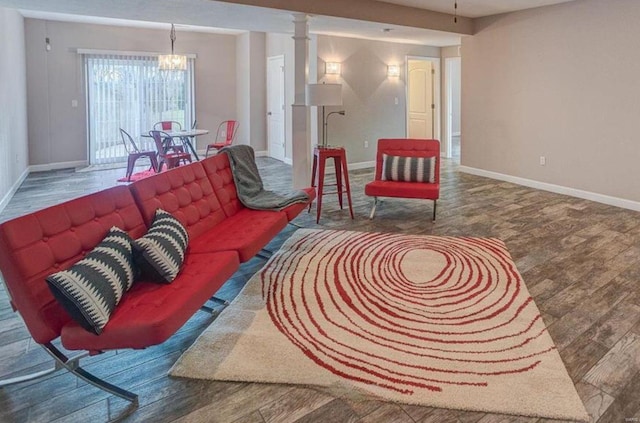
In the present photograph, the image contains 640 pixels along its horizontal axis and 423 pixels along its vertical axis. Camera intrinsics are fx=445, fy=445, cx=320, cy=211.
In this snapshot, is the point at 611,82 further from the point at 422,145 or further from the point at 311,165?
the point at 311,165

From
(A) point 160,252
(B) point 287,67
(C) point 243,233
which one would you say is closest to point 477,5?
(B) point 287,67

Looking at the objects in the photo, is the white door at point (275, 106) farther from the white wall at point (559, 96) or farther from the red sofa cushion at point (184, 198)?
the red sofa cushion at point (184, 198)

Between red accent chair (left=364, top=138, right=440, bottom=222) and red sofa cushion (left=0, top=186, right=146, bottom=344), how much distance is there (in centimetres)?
325

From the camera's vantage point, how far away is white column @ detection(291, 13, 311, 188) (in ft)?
18.4

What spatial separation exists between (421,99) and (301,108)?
15.9 feet

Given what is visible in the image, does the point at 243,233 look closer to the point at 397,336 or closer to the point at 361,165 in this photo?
the point at 397,336

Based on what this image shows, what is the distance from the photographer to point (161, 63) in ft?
26.3

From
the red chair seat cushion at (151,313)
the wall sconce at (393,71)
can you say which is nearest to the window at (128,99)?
the wall sconce at (393,71)

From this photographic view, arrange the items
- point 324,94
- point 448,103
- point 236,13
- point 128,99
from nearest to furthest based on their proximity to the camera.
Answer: point 324,94, point 236,13, point 128,99, point 448,103

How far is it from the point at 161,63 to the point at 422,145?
523cm

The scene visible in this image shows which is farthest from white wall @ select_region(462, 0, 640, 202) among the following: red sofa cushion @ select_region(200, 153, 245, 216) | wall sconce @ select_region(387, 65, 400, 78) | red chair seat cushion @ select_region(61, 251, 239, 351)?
red chair seat cushion @ select_region(61, 251, 239, 351)

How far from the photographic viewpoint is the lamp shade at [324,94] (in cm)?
503

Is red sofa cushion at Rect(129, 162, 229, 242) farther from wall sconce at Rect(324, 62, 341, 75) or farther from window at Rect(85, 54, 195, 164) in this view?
window at Rect(85, 54, 195, 164)

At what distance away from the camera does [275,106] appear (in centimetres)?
923
